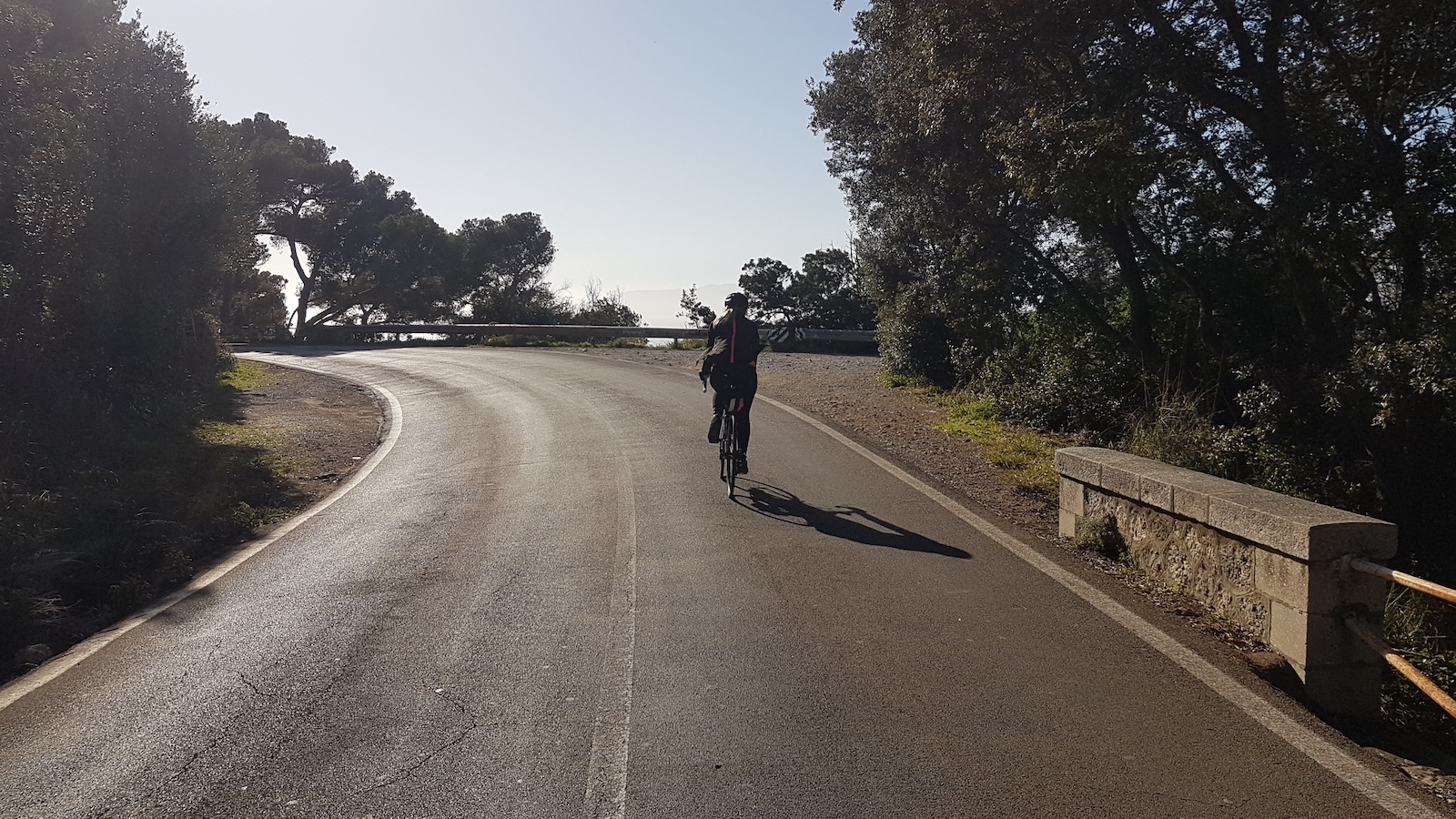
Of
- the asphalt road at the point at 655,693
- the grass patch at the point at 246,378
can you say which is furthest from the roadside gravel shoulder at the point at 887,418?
→ the grass patch at the point at 246,378

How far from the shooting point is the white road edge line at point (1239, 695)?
3920mm

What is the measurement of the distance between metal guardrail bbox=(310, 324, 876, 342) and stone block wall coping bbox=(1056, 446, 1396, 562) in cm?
2340

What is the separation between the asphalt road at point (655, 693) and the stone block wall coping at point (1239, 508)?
0.70 metres

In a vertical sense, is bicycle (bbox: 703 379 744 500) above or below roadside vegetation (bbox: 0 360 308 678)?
above

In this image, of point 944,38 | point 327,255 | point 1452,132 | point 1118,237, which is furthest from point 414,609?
point 327,255

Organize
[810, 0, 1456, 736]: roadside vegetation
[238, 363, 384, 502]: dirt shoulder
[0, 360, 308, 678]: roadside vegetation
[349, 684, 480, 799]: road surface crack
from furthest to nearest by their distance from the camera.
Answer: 1. [238, 363, 384, 502]: dirt shoulder
2. [810, 0, 1456, 736]: roadside vegetation
3. [0, 360, 308, 678]: roadside vegetation
4. [349, 684, 480, 799]: road surface crack

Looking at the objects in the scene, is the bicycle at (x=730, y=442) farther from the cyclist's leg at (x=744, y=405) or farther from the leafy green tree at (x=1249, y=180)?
the leafy green tree at (x=1249, y=180)

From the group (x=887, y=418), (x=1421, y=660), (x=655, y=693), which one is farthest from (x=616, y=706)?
(x=887, y=418)

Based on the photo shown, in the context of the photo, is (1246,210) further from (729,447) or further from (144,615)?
(144,615)

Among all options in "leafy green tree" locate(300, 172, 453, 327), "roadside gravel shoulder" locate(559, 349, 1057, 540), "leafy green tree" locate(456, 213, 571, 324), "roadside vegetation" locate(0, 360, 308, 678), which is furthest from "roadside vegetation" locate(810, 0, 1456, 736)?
"leafy green tree" locate(300, 172, 453, 327)

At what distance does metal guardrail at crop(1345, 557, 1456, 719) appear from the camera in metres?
4.13

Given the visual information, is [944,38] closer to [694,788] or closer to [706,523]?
[706,523]

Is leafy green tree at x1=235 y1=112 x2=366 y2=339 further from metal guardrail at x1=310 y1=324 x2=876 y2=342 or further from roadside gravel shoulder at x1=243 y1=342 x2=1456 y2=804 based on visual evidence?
roadside gravel shoulder at x1=243 y1=342 x2=1456 y2=804

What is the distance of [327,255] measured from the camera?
4991 centimetres
